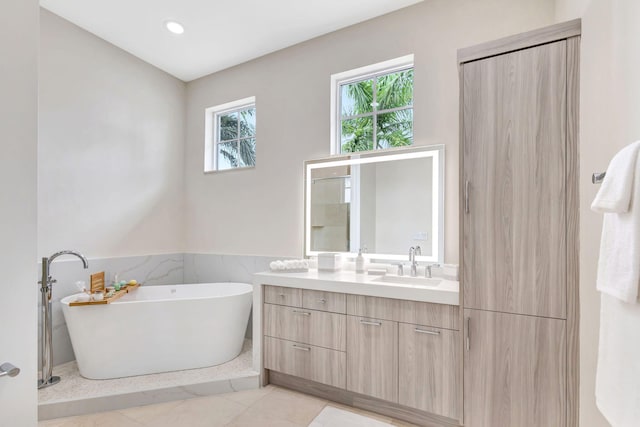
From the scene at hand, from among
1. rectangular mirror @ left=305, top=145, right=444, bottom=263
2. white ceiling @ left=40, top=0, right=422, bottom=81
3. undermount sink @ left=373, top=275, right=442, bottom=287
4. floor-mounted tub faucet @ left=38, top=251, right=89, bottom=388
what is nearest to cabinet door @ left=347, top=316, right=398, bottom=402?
undermount sink @ left=373, top=275, right=442, bottom=287

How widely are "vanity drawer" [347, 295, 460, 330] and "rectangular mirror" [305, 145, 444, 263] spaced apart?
582mm

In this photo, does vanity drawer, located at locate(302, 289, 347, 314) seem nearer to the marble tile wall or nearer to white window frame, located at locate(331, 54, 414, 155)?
the marble tile wall

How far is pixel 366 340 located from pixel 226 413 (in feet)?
3.50

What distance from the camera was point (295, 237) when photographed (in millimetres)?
3061

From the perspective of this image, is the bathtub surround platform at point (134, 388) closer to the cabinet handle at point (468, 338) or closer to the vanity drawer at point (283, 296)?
the vanity drawer at point (283, 296)

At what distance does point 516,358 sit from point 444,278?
0.75 m

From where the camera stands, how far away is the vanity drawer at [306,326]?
219cm

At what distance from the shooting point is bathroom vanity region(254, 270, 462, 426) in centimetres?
185

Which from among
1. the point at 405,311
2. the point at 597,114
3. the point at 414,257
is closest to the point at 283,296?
the point at 405,311

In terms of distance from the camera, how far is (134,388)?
2260mm

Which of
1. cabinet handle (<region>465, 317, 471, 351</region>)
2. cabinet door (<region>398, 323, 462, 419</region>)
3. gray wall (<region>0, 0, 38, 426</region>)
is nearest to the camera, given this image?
gray wall (<region>0, 0, 38, 426</region>)

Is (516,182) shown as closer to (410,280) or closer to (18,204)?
(410,280)

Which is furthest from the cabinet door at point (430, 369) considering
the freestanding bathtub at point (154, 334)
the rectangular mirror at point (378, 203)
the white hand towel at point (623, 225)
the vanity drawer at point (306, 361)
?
the freestanding bathtub at point (154, 334)

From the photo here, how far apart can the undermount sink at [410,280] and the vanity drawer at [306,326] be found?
0.42 m
